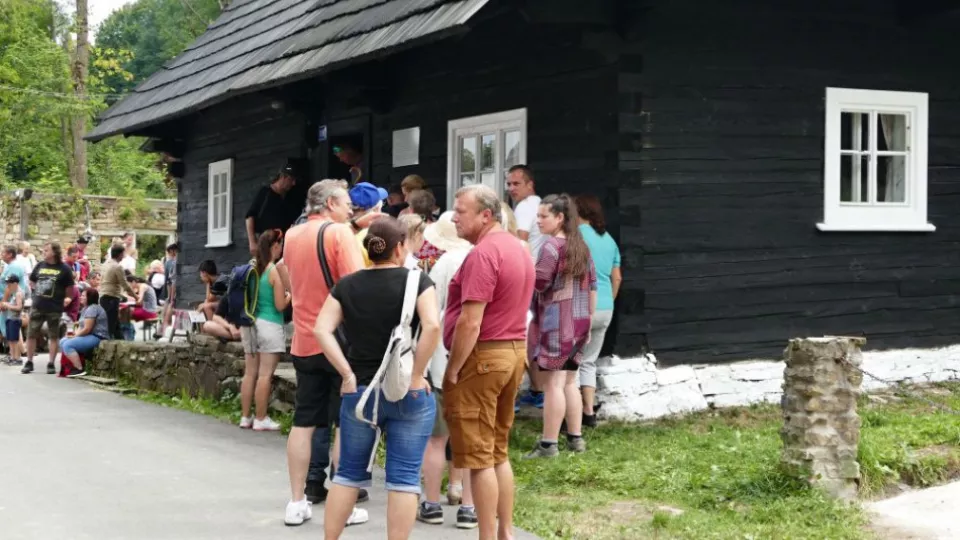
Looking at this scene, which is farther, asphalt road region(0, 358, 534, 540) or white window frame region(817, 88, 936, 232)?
white window frame region(817, 88, 936, 232)

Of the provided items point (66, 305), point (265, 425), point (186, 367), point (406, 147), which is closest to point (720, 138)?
point (406, 147)

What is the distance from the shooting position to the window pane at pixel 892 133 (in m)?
11.9

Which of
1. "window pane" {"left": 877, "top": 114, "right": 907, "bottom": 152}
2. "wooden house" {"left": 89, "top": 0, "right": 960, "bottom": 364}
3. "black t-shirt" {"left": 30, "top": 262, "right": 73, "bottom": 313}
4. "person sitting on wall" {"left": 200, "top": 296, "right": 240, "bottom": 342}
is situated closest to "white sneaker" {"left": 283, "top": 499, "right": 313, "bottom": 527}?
"wooden house" {"left": 89, "top": 0, "right": 960, "bottom": 364}

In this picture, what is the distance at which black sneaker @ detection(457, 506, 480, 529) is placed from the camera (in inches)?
282

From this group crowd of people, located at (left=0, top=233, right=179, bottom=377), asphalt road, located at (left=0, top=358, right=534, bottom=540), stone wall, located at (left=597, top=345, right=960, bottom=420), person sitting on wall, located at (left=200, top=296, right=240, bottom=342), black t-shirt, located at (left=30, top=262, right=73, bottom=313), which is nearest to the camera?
asphalt road, located at (left=0, top=358, right=534, bottom=540)

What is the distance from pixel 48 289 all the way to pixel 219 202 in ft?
8.87

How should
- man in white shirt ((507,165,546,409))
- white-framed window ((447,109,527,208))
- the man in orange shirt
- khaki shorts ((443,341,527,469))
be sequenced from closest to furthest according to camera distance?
khaki shorts ((443,341,527,469)), the man in orange shirt, man in white shirt ((507,165,546,409)), white-framed window ((447,109,527,208))

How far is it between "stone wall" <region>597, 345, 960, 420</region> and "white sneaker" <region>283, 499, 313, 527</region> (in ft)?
11.9

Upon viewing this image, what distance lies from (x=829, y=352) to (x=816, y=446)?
0.53 metres

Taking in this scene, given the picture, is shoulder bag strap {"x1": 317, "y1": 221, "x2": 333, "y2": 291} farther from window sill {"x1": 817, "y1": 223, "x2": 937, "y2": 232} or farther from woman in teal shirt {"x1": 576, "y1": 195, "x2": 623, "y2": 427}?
window sill {"x1": 817, "y1": 223, "x2": 937, "y2": 232}

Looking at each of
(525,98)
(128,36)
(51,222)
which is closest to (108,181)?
(51,222)

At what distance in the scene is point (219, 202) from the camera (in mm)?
18891

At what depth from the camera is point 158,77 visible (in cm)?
1959

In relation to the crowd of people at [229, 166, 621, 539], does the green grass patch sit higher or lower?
lower
